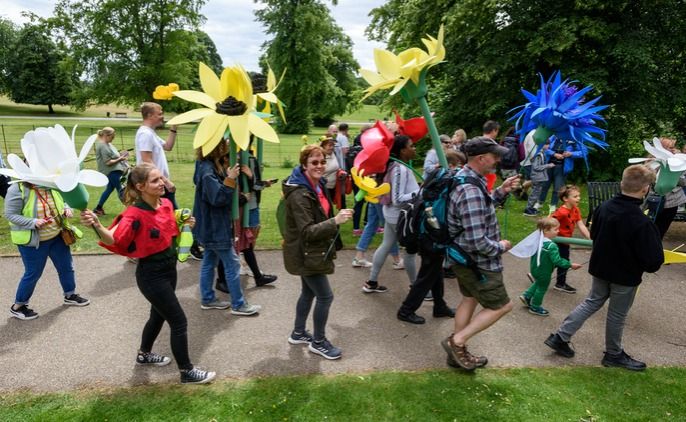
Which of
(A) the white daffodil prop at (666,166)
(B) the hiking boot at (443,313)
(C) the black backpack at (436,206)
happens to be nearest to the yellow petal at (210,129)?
(C) the black backpack at (436,206)

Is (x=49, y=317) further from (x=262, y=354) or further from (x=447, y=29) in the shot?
(x=447, y=29)

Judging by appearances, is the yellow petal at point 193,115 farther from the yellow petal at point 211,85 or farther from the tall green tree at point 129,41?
the tall green tree at point 129,41


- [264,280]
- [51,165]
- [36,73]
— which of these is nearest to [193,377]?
[51,165]

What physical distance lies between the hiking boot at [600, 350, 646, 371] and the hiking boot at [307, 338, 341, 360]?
2.27 meters

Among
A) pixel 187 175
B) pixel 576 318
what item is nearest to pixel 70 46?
pixel 187 175

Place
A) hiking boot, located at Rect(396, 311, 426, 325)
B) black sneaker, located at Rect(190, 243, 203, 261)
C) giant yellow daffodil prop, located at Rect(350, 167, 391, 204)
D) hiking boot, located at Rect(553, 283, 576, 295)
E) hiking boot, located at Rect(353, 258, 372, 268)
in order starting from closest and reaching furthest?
giant yellow daffodil prop, located at Rect(350, 167, 391, 204) → hiking boot, located at Rect(396, 311, 426, 325) → hiking boot, located at Rect(553, 283, 576, 295) → hiking boot, located at Rect(353, 258, 372, 268) → black sneaker, located at Rect(190, 243, 203, 261)

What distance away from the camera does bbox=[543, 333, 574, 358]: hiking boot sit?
3.95m

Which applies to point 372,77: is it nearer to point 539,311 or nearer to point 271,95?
point 271,95

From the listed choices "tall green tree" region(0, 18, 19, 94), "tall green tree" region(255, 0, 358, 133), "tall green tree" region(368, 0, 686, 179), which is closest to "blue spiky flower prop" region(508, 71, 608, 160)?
"tall green tree" region(368, 0, 686, 179)

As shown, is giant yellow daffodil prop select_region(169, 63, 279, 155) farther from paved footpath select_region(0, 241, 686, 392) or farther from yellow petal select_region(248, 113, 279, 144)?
paved footpath select_region(0, 241, 686, 392)

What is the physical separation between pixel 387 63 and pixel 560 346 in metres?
2.84

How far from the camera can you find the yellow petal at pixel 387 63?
329cm

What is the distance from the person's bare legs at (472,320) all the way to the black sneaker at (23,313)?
3.99 m

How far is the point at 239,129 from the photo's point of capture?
129 inches
